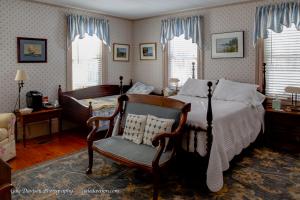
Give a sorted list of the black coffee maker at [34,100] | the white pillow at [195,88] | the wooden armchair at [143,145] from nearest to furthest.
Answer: the wooden armchair at [143,145]
the black coffee maker at [34,100]
the white pillow at [195,88]

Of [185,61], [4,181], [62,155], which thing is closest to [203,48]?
[185,61]

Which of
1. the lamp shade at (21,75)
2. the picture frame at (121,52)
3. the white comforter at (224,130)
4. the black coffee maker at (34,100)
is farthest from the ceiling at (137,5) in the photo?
the white comforter at (224,130)

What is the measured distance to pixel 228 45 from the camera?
4914mm

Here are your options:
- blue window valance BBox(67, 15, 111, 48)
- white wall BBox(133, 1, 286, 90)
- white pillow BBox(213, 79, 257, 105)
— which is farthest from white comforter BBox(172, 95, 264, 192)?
blue window valance BBox(67, 15, 111, 48)

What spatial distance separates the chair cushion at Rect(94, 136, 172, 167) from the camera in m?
2.62

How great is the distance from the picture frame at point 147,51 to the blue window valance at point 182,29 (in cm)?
37

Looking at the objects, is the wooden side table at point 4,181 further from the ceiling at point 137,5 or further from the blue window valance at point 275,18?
the blue window valance at point 275,18

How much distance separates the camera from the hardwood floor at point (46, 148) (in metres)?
3.61

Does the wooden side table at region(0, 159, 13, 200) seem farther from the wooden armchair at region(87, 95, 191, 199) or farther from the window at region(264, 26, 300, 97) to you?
the window at region(264, 26, 300, 97)

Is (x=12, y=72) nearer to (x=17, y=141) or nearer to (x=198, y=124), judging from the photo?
(x=17, y=141)

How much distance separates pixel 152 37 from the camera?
6.15 metres

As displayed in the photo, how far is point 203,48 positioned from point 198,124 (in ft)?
9.22

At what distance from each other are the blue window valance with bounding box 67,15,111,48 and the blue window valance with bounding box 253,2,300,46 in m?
3.10

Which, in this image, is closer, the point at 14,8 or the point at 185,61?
the point at 14,8
